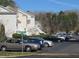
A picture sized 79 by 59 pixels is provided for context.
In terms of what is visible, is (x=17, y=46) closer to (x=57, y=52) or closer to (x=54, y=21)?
(x=57, y=52)

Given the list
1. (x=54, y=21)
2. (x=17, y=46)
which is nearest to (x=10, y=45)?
(x=17, y=46)

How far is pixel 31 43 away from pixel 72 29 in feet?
256

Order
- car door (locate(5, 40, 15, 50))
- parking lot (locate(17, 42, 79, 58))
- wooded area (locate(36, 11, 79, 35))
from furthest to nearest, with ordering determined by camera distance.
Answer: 1. wooded area (locate(36, 11, 79, 35))
2. car door (locate(5, 40, 15, 50))
3. parking lot (locate(17, 42, 79, 58))

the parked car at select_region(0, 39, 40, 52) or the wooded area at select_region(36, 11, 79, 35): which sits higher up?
the wooded area at select_region(36, 11, 79, 35)

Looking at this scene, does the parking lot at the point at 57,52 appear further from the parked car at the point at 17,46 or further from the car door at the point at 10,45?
the car door at the point at 10,45

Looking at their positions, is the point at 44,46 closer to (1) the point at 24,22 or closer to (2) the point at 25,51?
(2) the point at 25,51

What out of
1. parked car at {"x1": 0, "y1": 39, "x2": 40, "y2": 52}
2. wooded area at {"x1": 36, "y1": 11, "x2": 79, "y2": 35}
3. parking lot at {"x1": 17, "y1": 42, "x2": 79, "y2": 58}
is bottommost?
parking lot at {"x1": 17, "y1": 42, "x2": 79, "y2": 58}

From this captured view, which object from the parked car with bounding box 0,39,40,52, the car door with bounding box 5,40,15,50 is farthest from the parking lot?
the car door with bounding box 5,40,15,50

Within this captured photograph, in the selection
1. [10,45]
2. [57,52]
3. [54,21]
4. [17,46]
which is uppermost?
[54,21]

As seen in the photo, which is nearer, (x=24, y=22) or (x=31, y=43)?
(x=31, y=43)

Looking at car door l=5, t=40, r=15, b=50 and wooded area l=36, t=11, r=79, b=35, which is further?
wooded area l=36, t=11, r=79, b=35

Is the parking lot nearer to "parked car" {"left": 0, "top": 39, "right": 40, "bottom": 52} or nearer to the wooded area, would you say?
"parked car" {"left": 0, "top": 39, "right": 40, "bottom": 52}

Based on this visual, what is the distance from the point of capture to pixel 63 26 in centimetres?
10475

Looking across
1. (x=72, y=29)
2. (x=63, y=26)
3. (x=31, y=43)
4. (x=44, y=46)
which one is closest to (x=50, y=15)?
(x=63, y=26)
